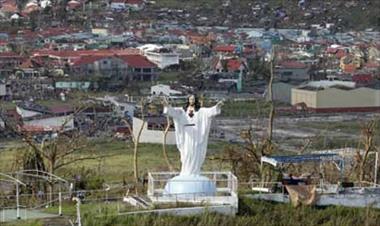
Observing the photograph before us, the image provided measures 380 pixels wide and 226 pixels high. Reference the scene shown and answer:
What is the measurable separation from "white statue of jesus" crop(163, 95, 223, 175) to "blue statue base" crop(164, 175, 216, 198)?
106 mm

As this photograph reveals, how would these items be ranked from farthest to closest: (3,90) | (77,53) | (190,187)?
(77,53) < (3,90) < (190,187)

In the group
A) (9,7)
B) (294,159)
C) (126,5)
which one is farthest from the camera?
(126,5)

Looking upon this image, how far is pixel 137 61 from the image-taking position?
38.5 metres

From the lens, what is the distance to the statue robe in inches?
373

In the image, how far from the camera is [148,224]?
873 centimetres

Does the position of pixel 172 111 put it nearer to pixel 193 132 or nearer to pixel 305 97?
pixel 193 132

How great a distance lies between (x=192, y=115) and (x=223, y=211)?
106cm

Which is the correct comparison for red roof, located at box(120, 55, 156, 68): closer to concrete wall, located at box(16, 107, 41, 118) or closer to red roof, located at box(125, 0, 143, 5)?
concrete wall, located at box(16, 107, 41, 118)

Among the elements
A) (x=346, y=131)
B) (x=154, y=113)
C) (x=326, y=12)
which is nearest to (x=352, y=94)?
(x=346, y=131)

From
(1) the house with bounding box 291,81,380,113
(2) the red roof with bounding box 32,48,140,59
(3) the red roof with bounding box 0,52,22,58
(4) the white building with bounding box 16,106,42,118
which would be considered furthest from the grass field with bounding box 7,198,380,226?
(3) the red roof with bounding box 0,52,22,58

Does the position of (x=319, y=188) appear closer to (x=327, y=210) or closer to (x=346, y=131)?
(x=327, y=210)

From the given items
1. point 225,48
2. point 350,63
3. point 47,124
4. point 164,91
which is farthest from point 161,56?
point 47,124

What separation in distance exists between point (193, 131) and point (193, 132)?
0.04 ft

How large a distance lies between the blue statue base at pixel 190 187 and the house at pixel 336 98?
22.7 metres
